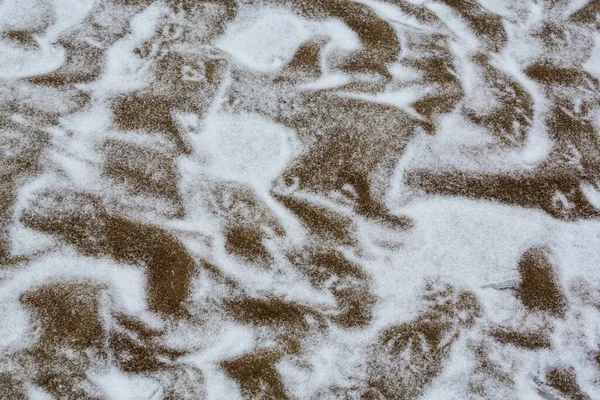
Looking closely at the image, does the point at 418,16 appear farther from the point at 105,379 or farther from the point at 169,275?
the point at 105,379

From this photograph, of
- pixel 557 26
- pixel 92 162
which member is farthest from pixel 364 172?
pixel 557 26

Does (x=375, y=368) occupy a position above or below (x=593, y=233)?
below

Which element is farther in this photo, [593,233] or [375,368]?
[593,233]

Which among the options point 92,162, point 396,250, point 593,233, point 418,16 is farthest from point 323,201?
point 418,16

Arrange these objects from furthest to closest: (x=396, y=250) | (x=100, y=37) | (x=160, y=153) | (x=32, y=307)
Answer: (x=100, y=37) → (x=160, y=153) → (x=396, y=250) → (x=32, y=307)

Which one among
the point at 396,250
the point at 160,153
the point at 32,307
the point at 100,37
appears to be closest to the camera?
the point at 32,307

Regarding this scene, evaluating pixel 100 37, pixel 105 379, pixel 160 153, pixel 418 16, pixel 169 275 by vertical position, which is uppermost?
pixel 418 16
